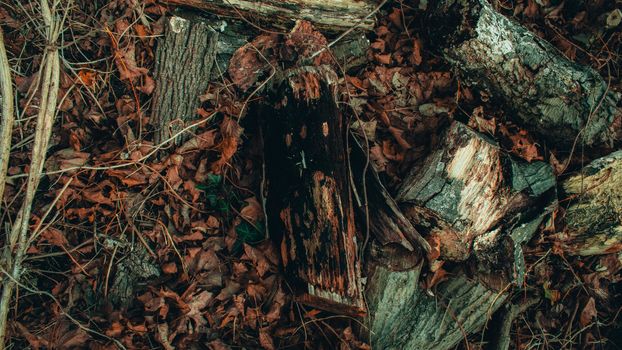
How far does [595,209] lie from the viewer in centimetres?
296

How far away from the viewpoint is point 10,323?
2.63 m

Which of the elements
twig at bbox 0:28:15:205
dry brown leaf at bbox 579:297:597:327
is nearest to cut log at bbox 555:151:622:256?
dry brown leaf at bbox 579:297:597:327

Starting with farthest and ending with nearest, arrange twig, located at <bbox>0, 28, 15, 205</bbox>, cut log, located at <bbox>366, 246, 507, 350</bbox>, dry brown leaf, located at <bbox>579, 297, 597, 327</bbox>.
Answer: dry brown leaf, located at <bbox>579, 297, 597, 327</bbox>
cut log, located at <bbox>366, 246, 507, 350</bbox>
twig, located at <bbox>0, 28, 15, 205</bbox>

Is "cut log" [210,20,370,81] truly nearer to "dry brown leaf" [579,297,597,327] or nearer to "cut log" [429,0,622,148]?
"cut log" [429,0,622,148]

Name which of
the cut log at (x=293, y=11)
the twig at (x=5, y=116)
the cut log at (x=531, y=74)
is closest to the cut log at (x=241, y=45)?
the cut log at (x=293, y=11)

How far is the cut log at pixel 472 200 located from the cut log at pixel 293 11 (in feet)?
3.59

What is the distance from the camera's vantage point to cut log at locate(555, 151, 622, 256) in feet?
9.59

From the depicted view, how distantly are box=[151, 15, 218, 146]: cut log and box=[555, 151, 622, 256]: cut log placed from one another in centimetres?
269

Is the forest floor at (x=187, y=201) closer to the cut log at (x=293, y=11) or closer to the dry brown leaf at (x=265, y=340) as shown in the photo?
the dry brown leaf at (x=265, y=340)

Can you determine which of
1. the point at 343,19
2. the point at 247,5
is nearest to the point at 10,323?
the point at 247,5

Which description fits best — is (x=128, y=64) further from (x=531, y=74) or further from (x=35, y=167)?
(x=531, y=74)

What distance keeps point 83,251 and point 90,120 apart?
89 cm

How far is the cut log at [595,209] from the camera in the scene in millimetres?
2924

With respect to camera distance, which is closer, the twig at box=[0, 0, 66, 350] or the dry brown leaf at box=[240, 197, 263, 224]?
the twig at box=[0, 0, 66, 350]
